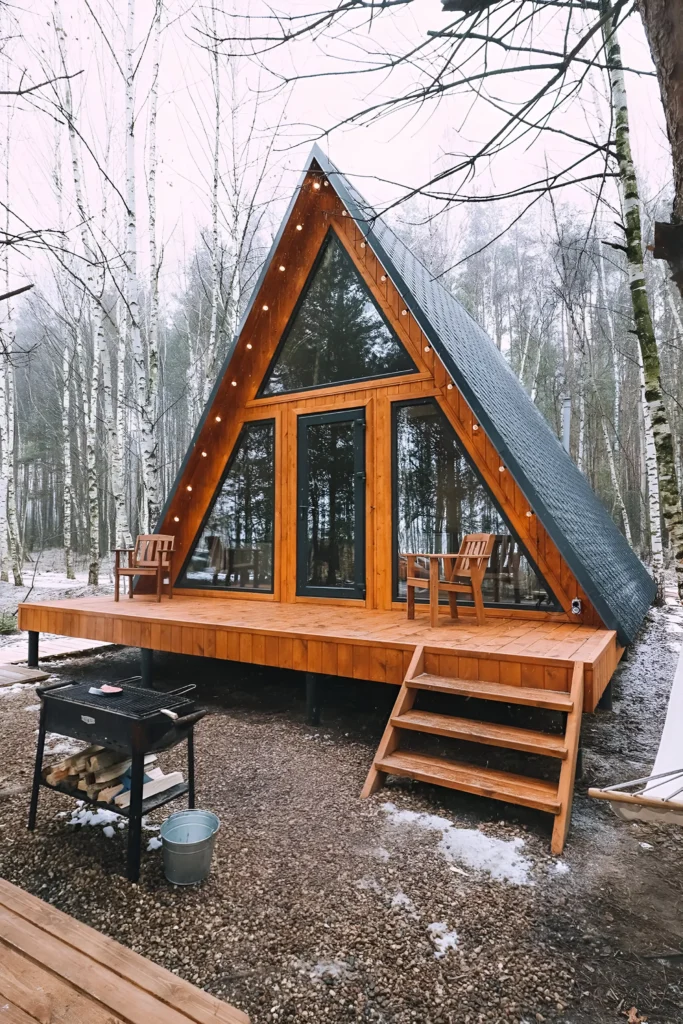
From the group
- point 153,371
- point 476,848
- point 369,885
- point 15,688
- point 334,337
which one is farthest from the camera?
point 153,371

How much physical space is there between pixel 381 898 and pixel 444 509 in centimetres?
335

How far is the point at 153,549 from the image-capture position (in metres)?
6.21

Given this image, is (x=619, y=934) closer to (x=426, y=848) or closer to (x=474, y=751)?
(x=426, y=848)

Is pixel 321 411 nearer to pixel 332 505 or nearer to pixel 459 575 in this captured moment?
pixel 332 505

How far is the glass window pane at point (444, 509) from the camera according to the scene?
468 cm

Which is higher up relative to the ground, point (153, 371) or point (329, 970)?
point (153, 371)

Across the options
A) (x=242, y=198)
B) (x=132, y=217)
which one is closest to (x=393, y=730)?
(x=132, y=217)

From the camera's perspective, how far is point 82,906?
2.14 meters

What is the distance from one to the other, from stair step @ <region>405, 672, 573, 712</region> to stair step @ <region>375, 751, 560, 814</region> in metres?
0.37

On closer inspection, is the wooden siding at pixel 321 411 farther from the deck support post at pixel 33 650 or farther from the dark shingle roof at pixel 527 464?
the deck support post at pixel 33 650

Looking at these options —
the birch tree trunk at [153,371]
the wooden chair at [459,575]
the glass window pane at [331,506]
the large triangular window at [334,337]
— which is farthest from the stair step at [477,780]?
the birch tree trunk at [153,371]

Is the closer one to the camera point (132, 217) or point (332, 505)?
point (332, 505)

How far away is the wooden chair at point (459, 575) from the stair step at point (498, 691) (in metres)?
0.91

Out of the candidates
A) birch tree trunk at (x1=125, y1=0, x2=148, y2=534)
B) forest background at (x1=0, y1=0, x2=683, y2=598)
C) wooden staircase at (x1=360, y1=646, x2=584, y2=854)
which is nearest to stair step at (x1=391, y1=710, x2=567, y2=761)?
wooden staircase at (x1=360, y1=646, x2=584, y2=854)
